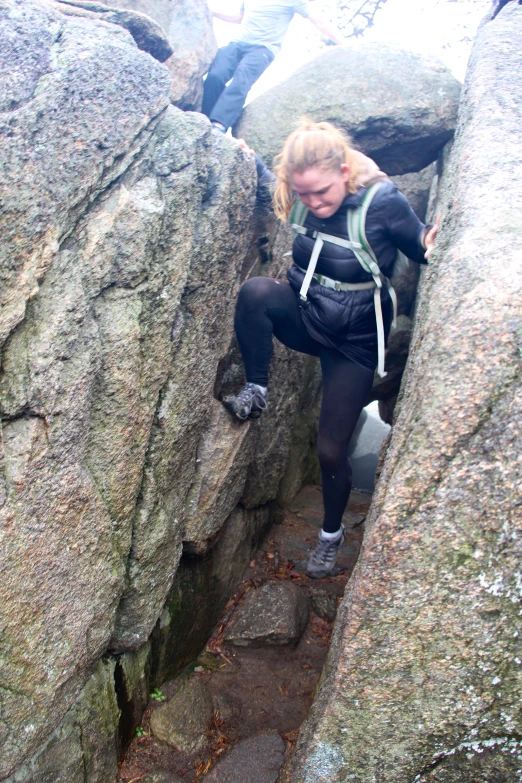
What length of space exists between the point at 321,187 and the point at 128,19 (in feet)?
7.64

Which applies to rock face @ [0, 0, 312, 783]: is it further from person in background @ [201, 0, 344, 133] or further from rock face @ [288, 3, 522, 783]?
person in background @ [201, 0, 344, 133]

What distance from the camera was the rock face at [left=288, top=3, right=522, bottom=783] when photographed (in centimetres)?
261

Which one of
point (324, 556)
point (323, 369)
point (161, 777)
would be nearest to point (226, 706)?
point (161, 777)

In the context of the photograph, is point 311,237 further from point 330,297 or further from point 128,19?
point 128,19

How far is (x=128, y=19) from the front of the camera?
4.82 metres

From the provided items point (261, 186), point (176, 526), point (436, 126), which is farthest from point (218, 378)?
point (436, 126)

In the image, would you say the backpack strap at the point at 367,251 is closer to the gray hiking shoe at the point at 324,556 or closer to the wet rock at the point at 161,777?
the gray hiking shoe at the point at 324,556

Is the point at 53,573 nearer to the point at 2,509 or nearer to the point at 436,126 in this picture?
the point at 2,509

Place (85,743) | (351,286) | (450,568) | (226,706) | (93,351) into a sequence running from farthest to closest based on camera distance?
1. (226,706)
2. (351,286)
3. (85,743)
4. (93,351)
5. (450,568)

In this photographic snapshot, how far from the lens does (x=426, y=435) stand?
2682mm

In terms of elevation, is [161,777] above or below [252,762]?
below

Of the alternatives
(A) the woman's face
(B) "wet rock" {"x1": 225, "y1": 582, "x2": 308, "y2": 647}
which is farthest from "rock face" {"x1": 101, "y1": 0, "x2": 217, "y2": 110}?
(B) "wet rock" {"x1": 225, "y1": 582, "x2": 308, "y2": 647}

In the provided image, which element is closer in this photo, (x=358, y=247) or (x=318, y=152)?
(x=318, y=152)

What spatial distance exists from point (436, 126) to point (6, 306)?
5360 mm
